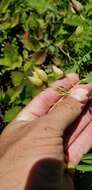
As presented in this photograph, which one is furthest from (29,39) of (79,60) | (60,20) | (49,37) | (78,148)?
(78,148)

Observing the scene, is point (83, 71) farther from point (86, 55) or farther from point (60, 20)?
point (60, 20)

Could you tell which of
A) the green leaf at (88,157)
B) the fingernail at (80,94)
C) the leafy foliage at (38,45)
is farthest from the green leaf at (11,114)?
the green leaf at (88,157)

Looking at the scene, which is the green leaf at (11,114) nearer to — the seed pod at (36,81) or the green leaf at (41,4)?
the seed pod at (36,81)

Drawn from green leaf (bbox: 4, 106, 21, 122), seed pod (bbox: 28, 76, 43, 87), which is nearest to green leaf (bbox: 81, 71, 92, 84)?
seed pod (bbox: 28, 76, 43, 87)

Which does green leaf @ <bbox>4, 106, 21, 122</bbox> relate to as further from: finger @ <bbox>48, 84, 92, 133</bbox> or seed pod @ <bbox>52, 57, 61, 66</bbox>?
finger @ <bbox>48, 84, 92, 133</bbox>

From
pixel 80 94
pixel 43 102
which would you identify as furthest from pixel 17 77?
pixel 80 94

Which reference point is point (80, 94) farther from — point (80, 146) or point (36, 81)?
point (36, 81)
